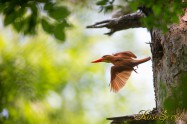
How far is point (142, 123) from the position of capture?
2.98 meters

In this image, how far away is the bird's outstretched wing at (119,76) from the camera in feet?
10.5

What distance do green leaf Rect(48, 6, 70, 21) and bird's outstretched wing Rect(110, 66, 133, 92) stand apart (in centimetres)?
142

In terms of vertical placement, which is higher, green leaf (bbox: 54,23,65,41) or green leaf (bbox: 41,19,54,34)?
green leaf (bbox: 41,19,54,34)

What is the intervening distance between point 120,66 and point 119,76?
89mm

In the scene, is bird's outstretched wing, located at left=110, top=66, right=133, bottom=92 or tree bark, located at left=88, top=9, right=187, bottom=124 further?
bird's outstretched wing, located at left=110, top=66, right=133, bottom=92

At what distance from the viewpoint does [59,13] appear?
1828 mm

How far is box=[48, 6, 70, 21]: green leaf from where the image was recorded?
5.92 ft

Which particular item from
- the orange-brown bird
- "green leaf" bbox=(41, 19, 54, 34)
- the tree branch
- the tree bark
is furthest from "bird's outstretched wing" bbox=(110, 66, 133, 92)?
"green leaf" bbox=(41, 19, 54, 34)

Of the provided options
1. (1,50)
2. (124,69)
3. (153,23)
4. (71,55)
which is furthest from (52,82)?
(153,23)

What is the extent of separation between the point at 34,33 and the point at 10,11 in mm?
183

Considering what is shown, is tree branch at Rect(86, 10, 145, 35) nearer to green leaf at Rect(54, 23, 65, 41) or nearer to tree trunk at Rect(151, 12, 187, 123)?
tree trunk at Rect(151, 12, 187, 123)

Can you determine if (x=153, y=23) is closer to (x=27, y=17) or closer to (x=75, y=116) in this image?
(x=27, y=17)

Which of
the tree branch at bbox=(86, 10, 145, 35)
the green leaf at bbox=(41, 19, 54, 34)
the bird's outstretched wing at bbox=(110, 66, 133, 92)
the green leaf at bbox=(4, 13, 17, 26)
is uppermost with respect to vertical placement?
the tree branch at bbox=(86, 10, 145, 35)

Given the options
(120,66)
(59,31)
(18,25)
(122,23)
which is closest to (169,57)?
(120,66)
